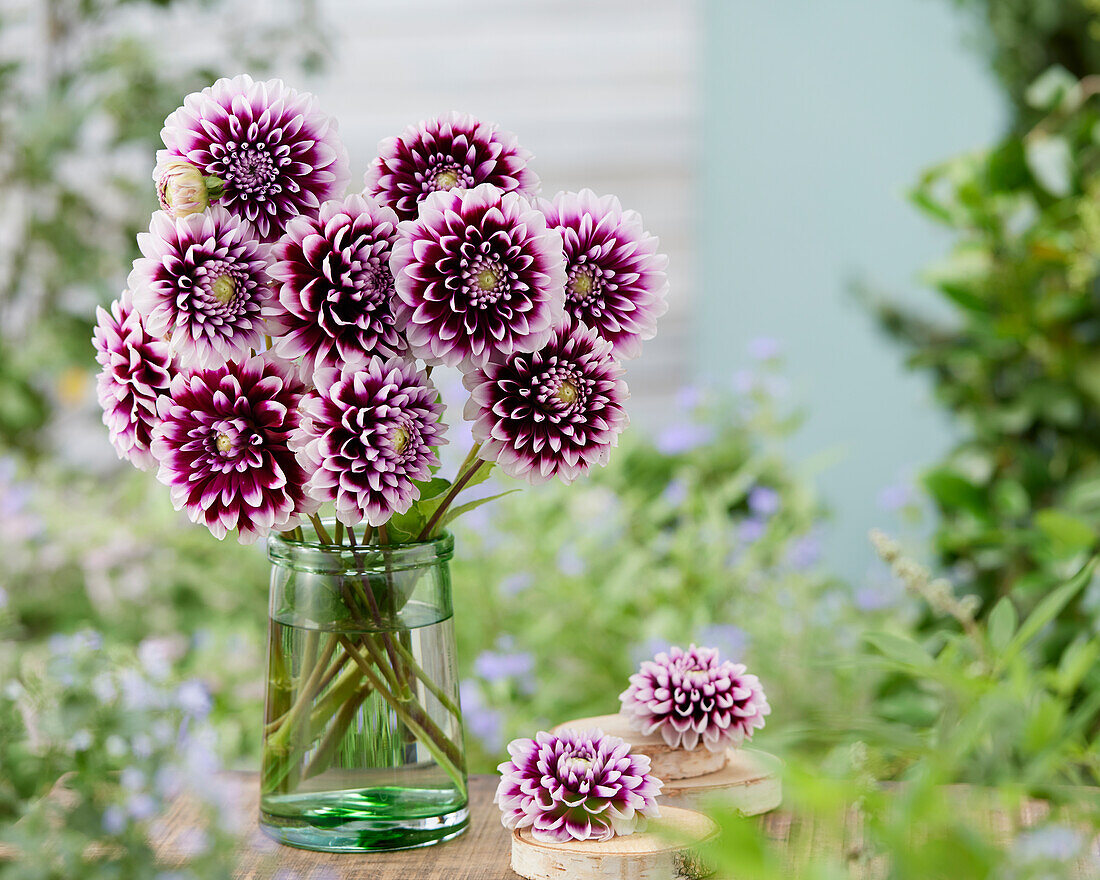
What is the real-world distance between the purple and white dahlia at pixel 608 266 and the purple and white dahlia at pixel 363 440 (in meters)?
0.12

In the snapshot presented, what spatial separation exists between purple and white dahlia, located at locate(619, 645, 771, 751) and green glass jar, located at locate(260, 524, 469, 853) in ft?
0.41

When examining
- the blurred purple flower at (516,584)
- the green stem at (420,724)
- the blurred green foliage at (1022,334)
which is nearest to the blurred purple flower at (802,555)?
the blurred green foliage at (1022,334)

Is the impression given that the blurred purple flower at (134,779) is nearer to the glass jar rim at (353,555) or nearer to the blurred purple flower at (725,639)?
the glass jar rim at (353,555)

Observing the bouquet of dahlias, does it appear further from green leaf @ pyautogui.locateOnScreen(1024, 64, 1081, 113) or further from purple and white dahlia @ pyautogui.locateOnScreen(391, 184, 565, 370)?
green leaf @ pyautogui.locateOnScreen(1024, 64, 1081, 113)

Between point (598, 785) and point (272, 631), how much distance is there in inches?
8.4

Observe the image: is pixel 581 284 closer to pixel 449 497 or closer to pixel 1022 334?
pixel 449 497

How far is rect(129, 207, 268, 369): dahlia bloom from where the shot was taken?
55 centimetres

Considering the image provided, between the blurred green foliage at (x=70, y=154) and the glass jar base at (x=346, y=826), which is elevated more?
the blurred green foliage at (x=70, y=154)

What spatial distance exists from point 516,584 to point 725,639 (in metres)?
0.31

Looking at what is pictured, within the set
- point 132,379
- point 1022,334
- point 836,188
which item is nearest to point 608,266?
point 132,379

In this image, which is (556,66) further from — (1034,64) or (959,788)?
(959,788)

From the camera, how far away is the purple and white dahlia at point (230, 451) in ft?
1.83

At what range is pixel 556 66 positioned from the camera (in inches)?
106

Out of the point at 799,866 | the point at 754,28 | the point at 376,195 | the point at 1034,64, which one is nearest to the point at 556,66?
the point at 754,28
